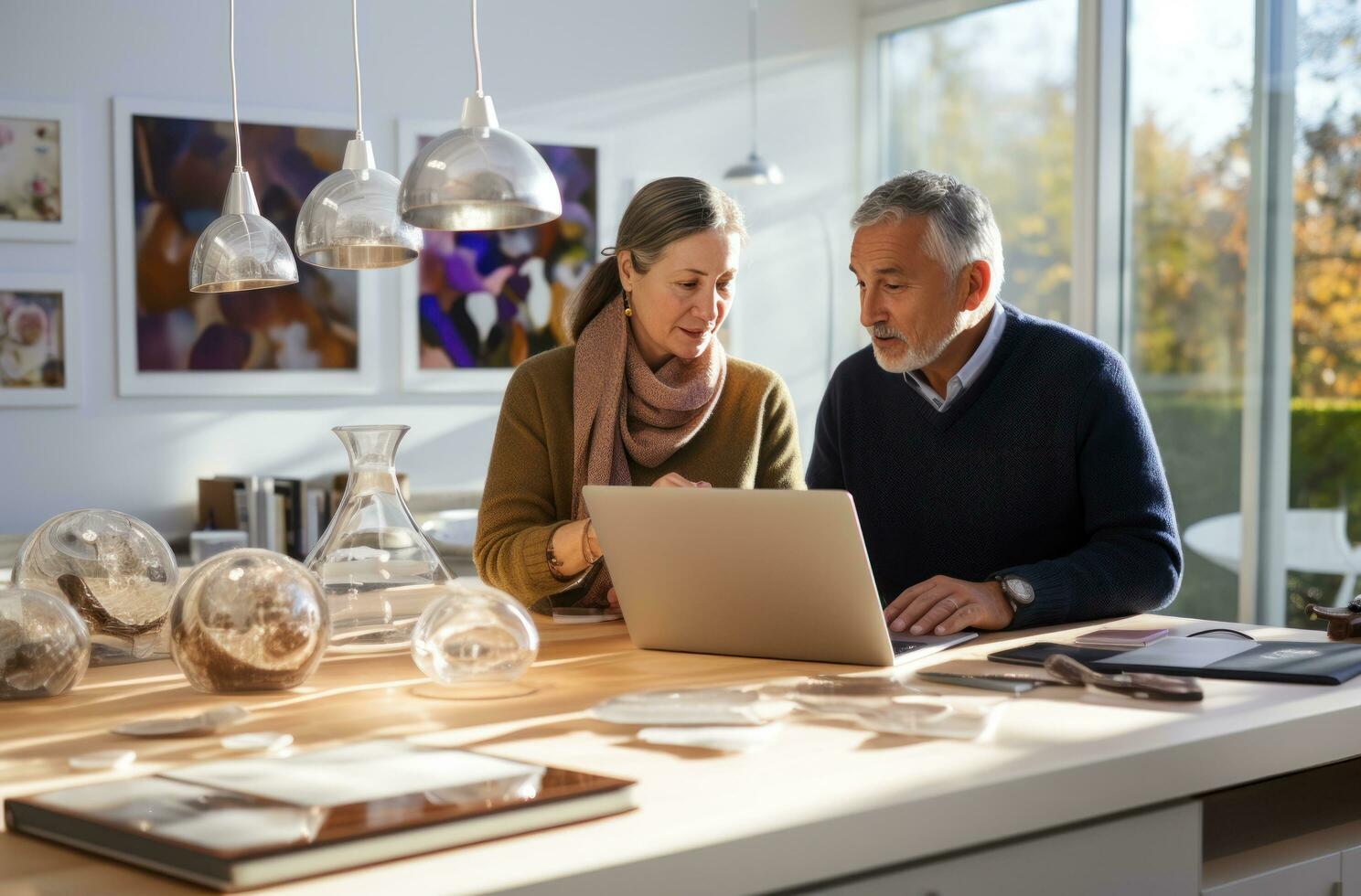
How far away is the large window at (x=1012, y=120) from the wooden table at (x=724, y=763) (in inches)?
170

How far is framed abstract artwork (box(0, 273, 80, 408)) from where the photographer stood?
15.4 feet

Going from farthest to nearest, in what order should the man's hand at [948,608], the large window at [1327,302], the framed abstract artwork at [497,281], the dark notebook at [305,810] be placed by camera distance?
the framed abstract artwork at [497,281] < the large window at [1327,302] < the man's hand at [948,608] < the dark notebook at [305,810]

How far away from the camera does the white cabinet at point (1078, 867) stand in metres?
1.12

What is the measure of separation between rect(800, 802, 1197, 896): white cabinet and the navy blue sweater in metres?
0.84

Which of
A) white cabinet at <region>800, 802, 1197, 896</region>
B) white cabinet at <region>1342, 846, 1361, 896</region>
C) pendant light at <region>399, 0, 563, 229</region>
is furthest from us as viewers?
pendant light at <region>399, 0, 563, 229</region>

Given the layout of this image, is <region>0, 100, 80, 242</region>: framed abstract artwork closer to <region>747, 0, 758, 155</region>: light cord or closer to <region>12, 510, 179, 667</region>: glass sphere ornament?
<region>747, 0, 758, 155</region>: light cord

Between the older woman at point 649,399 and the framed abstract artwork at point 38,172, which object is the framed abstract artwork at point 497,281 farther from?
the older woman at point 649,399

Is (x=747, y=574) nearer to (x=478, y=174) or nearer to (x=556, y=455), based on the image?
(x=478, y=174)

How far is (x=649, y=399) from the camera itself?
8.09ft

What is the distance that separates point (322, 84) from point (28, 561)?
384 centimetres

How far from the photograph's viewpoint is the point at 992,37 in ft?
19.4

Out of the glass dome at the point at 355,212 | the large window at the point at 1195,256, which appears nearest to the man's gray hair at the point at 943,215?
the glass dome at the point at 355,212

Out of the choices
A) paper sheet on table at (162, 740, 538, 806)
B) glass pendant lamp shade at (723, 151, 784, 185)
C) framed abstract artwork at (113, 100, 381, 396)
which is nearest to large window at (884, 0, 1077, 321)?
glass pendant lamp shade at (723, 151, 784, 185)

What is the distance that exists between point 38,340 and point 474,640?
149 inches
